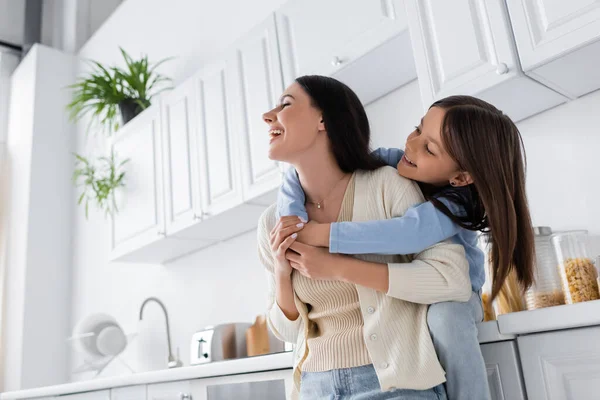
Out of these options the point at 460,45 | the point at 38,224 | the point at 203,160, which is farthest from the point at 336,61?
the point at 38,224

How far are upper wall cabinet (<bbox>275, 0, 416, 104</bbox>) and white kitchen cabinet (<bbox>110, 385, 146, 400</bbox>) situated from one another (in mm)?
1277

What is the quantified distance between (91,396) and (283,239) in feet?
5.54

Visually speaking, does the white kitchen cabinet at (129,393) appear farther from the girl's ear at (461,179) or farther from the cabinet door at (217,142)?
the girl's ear at (461,179)

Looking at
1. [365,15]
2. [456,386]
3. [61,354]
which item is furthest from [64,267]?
[456,386]

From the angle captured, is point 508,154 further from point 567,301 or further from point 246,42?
point 246,42

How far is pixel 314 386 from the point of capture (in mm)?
1132

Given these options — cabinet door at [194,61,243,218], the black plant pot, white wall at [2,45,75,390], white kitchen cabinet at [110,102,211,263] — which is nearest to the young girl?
cabinet door at [194,61,243,218]

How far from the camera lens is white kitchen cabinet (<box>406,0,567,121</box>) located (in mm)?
1516

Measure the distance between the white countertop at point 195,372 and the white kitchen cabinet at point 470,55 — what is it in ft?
2.77

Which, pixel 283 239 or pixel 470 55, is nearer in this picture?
pixel 283 239

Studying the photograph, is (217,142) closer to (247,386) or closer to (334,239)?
(247,386)

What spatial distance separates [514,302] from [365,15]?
1016mm

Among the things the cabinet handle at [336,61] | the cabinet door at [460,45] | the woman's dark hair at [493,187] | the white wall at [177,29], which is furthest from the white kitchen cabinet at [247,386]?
the white wall at [177,29]

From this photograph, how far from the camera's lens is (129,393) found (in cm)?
223
